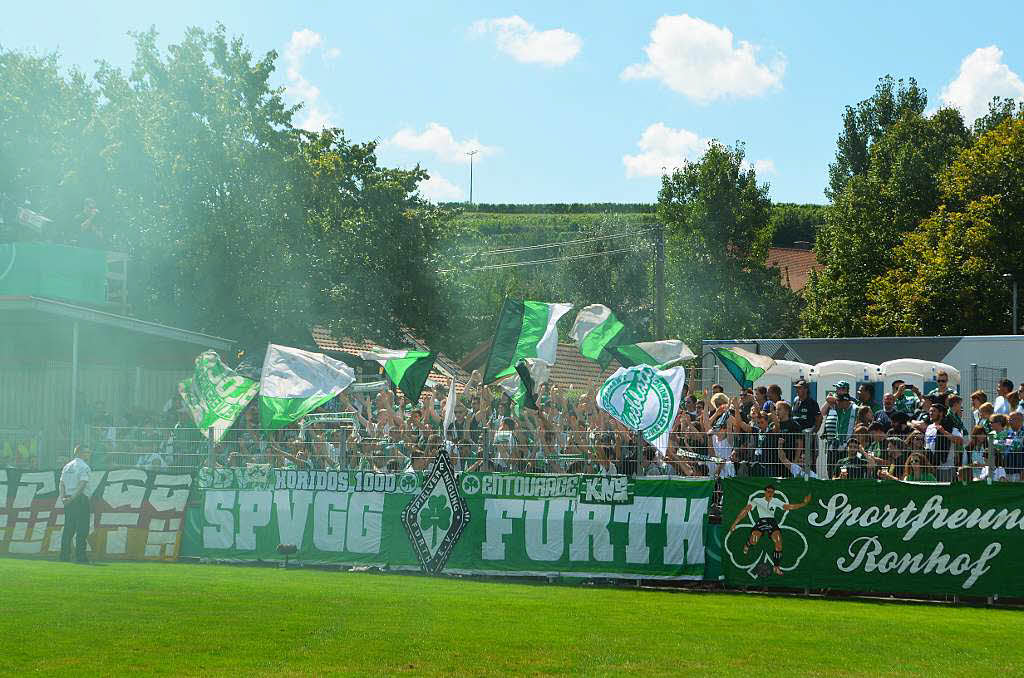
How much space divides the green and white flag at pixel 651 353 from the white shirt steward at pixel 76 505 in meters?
9.32

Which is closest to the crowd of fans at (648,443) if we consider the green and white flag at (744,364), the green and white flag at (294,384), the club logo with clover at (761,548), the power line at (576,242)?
the green and white flag at (294,384)

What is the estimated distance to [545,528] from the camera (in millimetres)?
19109

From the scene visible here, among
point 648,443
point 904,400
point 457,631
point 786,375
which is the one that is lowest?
point 457,631

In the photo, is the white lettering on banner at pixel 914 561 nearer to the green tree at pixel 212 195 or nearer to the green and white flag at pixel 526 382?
the green and white flag at pixel 526 382

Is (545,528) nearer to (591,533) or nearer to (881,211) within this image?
(591,533)

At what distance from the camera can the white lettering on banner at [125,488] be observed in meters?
21.8

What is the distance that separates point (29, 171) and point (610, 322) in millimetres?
29442

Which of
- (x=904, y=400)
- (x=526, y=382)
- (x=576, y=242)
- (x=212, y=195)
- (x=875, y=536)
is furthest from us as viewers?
(x=576, y=242)

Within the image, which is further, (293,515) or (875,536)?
(293,515)

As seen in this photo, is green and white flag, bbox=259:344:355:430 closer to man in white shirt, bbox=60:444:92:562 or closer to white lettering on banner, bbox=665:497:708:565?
man in white shirt, bbox=60:444:92:562

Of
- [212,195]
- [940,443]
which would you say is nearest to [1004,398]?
[940,443]

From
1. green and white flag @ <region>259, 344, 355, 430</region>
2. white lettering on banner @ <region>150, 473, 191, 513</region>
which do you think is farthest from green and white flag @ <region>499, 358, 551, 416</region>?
white lettering on banner @ <region>150, 473, 191, 513</region>

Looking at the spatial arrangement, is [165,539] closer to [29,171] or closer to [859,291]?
[29,171]

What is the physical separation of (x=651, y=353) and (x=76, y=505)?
10.3 metres
